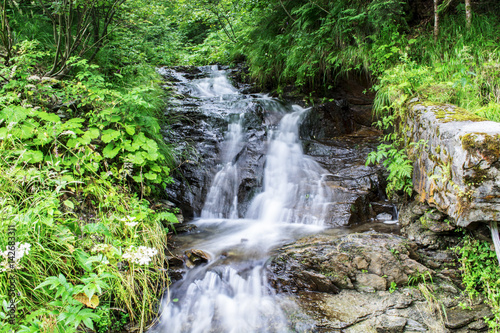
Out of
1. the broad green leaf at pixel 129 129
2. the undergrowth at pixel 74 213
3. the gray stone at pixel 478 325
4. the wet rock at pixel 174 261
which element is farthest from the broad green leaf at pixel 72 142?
the gray stone at pixel 478 325

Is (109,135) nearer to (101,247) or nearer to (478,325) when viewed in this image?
(101,247)

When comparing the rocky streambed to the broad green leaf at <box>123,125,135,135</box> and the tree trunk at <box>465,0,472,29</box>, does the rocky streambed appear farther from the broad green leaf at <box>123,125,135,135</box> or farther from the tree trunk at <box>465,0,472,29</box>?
the tree trunk at <box>465,0,472,29</box>

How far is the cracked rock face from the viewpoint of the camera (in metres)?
2.57

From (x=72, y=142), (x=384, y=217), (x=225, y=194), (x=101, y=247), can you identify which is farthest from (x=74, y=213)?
(x=384, y=217)

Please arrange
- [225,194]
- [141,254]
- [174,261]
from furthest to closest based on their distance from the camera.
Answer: [225,194], [174,261], [141,254]

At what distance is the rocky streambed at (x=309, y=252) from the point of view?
2.72 meters

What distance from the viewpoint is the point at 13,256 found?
2299mm

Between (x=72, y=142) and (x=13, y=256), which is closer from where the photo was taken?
(x=13, y=256)

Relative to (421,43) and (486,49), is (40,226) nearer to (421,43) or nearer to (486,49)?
(486,49)

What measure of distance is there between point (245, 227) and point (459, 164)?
10.4ft

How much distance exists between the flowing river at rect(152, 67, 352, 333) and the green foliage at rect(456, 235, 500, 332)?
1.58 m

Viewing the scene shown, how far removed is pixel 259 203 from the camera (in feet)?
17.7

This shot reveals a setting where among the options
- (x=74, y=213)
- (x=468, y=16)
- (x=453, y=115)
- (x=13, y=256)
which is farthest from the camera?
(x=468, y=16)

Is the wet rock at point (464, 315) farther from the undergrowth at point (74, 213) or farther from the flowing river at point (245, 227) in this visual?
the undergrowth at point (74, 213)
